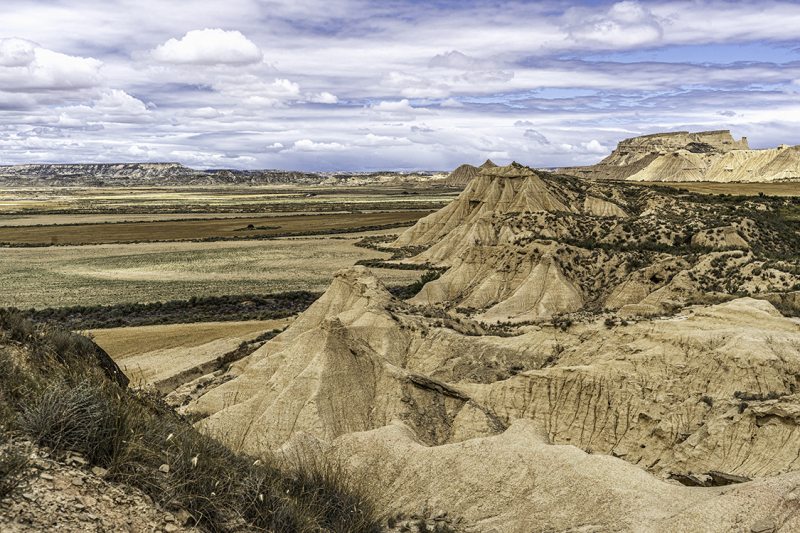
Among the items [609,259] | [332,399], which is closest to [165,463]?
[332,399]

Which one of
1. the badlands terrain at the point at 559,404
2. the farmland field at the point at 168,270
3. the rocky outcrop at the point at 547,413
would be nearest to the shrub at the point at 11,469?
the badlands terrain at the point at 559,404

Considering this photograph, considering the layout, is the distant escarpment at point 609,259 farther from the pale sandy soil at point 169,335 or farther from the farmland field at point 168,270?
the pale sandy soil at point 169,335

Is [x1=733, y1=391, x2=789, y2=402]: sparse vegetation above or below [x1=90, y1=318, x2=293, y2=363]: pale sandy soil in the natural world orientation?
above

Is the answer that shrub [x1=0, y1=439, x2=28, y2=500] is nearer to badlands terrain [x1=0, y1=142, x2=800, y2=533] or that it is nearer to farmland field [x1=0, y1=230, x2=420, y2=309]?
badlands terrain [x1=0, y1=142, x2=800, y2=533]

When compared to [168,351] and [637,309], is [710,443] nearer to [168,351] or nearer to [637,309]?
[637,309]

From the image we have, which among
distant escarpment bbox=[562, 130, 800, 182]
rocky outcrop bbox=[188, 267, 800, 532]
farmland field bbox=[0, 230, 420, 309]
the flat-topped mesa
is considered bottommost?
farmland field bbox=[0, 230, 420, 309]

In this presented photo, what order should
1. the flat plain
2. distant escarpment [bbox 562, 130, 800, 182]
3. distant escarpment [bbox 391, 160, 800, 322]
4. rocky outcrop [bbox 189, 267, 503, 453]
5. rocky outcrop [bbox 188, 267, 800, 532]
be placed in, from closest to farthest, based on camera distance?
1. rocky outcrop [bbox 188, 267, 800, 532]
2. rocky outcrop [bbox 189, 267, 503, 453]
3. distant escarpment [bbox 391, 160, 800, 322]
4. the flat plain
5. distant escarpment [bbox 562, 130, 800, 182]

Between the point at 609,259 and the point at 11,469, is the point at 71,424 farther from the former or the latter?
the point at 609,259

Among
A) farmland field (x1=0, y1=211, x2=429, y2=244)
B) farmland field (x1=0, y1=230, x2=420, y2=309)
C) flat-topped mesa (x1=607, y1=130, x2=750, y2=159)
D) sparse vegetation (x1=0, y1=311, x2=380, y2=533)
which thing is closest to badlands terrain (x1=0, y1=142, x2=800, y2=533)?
sparse vegetation (x1=0, y1=311, x2=380, y2=533)
